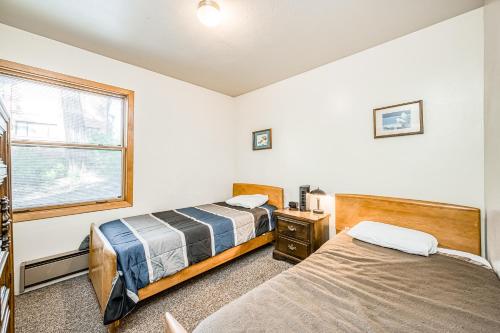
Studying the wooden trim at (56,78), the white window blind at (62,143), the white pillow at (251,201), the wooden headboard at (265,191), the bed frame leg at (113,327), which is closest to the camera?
the bed frame leg at (113,327)

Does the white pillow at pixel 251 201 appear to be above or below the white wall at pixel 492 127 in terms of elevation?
below

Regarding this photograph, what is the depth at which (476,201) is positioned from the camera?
173 centimetres

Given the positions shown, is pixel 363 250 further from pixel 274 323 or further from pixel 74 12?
pixel 74 12

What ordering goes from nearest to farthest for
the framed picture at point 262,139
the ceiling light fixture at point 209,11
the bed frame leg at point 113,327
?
the bed frame leg at point 113,327, the ceiling light fixture at point 209,11, the framed picture at point 262,139

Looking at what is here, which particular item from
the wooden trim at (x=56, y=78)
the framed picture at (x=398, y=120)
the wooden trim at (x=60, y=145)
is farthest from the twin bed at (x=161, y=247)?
the framed picture at (x=398, y=120)

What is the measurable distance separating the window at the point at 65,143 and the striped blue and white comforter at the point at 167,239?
0.51m

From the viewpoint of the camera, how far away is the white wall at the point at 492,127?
4.57 ft

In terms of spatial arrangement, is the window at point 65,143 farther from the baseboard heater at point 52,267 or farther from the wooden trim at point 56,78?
the baseboard heater at point 52,267

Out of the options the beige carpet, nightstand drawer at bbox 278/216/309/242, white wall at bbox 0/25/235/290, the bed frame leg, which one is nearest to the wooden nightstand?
nightstand drawer at bbox 278/216/309/242

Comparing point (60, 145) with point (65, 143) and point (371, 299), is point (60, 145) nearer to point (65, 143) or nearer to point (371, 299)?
point (65, 143)

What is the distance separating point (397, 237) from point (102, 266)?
2.40 metres

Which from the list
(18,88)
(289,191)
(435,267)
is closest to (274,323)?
(435,267)

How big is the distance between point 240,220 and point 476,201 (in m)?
2.20

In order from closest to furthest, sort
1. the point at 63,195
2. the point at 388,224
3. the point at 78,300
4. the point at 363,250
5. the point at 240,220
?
the point at 363,250, the point at 78,300, the point at 388,224, the point at 63,195, the point at 240,220
